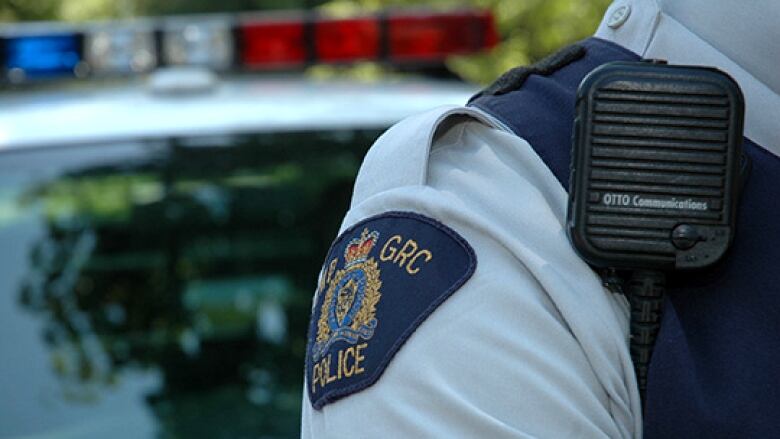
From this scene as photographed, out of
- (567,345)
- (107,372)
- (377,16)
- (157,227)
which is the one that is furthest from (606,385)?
(377,16)

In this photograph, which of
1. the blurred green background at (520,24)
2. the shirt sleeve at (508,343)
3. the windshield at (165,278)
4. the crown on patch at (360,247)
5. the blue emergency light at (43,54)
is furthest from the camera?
the blurred green background at (520,24)

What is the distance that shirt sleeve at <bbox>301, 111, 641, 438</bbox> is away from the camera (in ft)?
3.05

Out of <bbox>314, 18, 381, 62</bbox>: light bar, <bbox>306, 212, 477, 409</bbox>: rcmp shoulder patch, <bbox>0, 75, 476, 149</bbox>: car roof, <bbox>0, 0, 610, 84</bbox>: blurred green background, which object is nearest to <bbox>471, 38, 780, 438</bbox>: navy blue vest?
<bbox>306, 212, 477, 409</bbox>: rcmp shoulder patch

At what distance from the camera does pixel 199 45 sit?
10.4ft

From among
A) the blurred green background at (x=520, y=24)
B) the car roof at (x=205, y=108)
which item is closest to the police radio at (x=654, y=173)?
the car roof at (x=205, y=108)

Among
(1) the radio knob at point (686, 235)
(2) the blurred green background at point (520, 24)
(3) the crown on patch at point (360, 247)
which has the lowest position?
(2) the blurred green background at point (520, 24)

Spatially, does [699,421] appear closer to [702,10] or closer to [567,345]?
[567,345]

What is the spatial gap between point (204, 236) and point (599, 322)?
6.16 ft

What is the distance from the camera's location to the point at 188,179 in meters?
2.77

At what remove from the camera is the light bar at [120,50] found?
314 centimetres

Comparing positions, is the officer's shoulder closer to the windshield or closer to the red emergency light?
the windshield

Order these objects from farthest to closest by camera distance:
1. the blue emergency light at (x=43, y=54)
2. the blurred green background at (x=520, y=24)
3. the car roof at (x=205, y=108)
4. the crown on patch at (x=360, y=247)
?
1. the blurred green background at (x=520, y=24)
2. the blue emergency light at (x=43, y=54)
3. the car roof at (x=205, y=108)
4. the crown on patch at (x=360, y=247)

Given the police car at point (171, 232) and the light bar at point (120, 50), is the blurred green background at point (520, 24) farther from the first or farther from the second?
the police car at point (171, 232)

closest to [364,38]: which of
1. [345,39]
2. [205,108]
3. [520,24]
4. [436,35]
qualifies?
[345,39]
